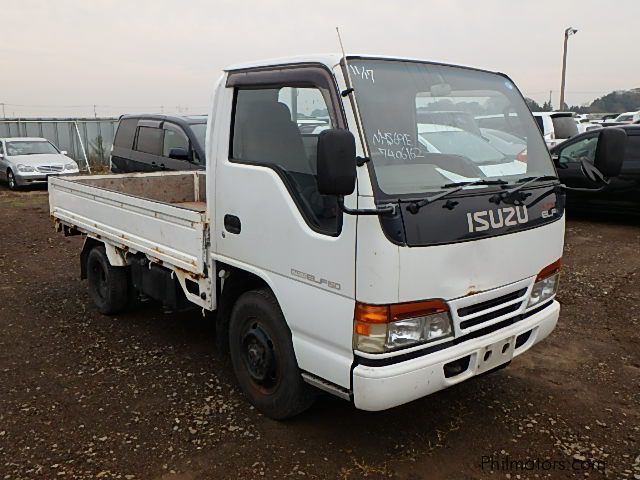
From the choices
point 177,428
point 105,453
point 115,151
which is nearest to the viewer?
point 105,453

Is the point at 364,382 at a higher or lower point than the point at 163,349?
higher

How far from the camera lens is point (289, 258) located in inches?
127

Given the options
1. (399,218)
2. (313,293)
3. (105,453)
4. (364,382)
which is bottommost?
(105,453)

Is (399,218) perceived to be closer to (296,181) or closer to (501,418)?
(296,181)

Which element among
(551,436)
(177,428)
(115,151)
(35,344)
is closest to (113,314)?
(35,344)

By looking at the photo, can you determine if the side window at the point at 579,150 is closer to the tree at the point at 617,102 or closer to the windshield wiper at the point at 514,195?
the windshield wiper at the point at 514,195

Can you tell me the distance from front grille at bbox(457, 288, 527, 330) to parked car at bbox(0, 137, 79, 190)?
1377 cm

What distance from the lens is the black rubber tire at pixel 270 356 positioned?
338cm

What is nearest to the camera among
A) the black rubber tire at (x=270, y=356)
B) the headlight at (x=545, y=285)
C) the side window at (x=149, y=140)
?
the black rubber tire at (x=270, y=356)

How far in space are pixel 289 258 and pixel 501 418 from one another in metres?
1.74

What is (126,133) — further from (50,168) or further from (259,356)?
(259,356)

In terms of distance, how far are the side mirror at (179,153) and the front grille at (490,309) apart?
619 centimetres

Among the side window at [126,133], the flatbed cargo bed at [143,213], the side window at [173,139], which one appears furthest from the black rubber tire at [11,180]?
the flatbed cargo bed at [143,213]

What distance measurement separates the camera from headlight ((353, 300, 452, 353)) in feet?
9.22
